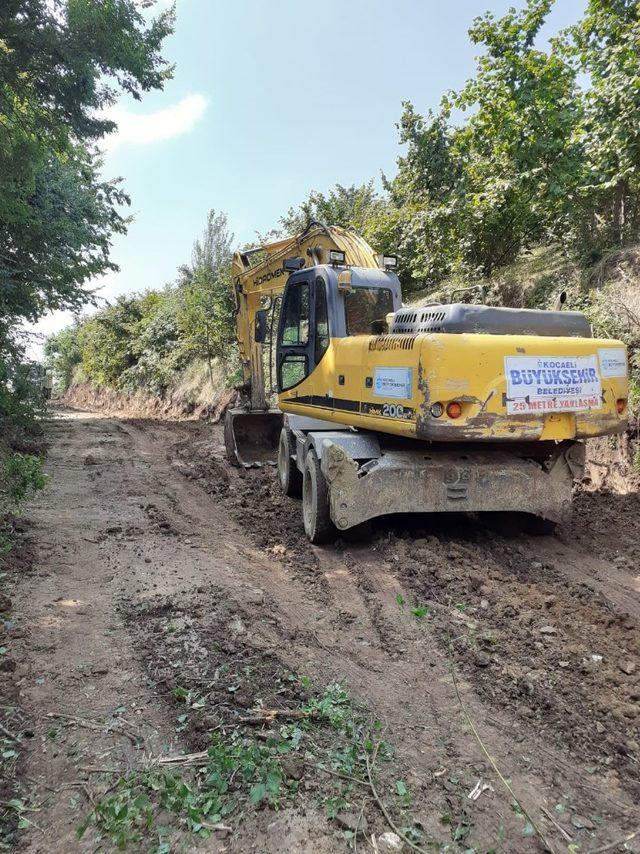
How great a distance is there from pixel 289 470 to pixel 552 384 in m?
3.79

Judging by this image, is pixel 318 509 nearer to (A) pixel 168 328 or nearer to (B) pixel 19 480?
(B) pixel 19 480

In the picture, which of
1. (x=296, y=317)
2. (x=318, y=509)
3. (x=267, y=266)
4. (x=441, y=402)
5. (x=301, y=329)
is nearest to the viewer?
(x=441, y=402)

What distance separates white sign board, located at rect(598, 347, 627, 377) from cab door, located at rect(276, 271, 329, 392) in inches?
114

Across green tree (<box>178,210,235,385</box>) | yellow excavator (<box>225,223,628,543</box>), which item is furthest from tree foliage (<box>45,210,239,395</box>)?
yellow excavator (<box>225,223,628,543</box>)

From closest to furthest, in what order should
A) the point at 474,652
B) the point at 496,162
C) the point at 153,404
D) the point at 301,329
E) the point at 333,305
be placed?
the point at 474,652 < the point at 333,305 < the point at 301,329 < the point at 496,162 < the point at 153,404

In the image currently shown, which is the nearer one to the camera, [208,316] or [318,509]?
[318,509]

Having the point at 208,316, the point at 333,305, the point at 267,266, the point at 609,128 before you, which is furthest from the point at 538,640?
the point at 208,316

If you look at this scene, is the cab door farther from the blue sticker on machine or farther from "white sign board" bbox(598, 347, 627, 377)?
"white sign board" bbox(598, 347, 627, 377)

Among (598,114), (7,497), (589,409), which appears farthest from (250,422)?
(598,114)

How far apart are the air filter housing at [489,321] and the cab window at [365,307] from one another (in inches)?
46.5

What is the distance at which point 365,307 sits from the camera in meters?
7.04

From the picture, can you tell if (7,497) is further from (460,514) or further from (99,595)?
(460,514)

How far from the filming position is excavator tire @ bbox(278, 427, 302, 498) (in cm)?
797

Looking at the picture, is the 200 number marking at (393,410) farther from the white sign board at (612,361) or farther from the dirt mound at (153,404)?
the dirt mound at (153,404)
